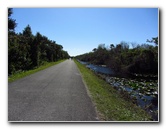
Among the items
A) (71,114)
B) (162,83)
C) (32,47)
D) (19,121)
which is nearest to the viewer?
(19,121)

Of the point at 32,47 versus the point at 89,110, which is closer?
the point at 89,110

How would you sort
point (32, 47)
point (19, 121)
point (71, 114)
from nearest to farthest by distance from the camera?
point (19, 121), point (71, 114), point (32, 47)

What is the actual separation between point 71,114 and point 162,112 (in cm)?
319

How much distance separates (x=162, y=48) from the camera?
618 cm

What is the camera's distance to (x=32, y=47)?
2348cm

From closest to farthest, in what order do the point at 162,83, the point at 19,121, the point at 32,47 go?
the point at 19,121 < the point at 162,83 < the point at 32,47

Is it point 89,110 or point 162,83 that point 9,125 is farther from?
point 162,83
